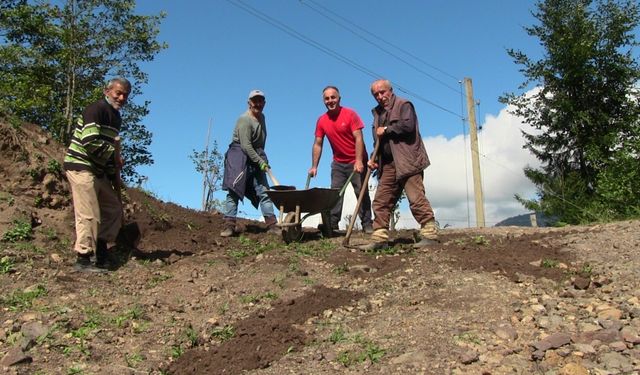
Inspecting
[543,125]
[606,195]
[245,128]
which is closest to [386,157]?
[245,128]

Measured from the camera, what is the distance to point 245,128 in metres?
6.88

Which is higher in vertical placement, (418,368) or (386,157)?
(386,157)

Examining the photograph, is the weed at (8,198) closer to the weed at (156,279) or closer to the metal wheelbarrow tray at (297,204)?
the weed at (156,279)

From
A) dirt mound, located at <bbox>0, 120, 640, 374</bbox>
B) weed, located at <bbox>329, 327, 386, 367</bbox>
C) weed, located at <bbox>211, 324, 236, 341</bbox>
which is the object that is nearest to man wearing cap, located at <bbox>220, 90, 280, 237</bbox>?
dirt mound, located at <bbox>0, 120, 640, 374</bbox>

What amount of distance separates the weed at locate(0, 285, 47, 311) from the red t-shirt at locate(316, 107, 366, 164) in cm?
374

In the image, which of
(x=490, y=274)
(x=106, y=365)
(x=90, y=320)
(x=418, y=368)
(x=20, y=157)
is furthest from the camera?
(x=20, y=157)

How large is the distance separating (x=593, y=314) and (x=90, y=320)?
340cm

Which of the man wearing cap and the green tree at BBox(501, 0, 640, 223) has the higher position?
the green tree at BBox(501, 0, 640, 223)

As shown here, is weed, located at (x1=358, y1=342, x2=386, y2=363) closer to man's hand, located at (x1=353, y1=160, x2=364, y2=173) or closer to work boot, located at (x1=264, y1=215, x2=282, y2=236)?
man's hand, located at (x1=353, y1=160, x2=364, y2=173)

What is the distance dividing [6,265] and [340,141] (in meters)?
3.84

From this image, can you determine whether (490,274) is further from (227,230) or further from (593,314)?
(227,230)

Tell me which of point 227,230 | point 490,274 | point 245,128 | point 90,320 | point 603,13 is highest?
A: point 603,13

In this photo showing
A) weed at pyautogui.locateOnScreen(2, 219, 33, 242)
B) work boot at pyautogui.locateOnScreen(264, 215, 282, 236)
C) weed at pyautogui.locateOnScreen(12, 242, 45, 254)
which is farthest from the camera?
work boot at pyautogui.locateOnScreen(264, 215, 282, 236)

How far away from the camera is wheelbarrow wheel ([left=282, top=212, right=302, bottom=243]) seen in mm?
6621
